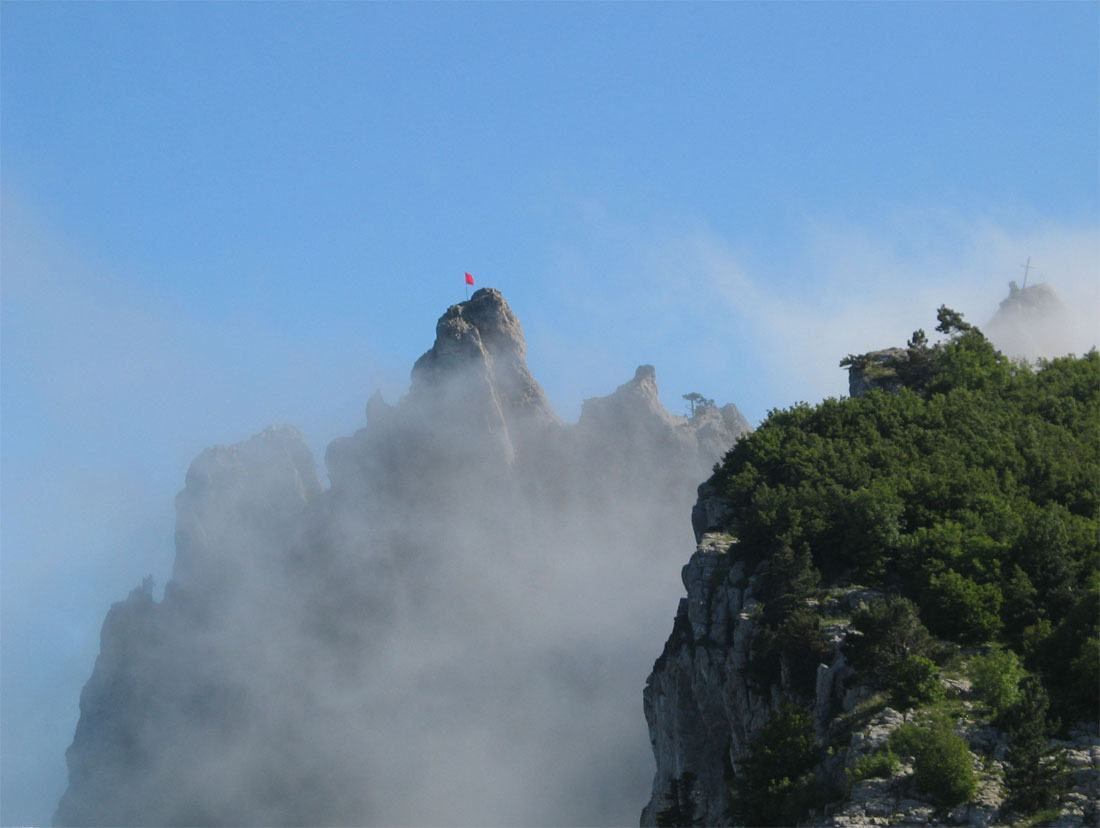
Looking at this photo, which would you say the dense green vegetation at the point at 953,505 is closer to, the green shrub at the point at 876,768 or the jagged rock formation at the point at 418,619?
the green shrub at the point at 876,768

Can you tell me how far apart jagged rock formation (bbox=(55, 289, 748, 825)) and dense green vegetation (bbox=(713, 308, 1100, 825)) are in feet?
171

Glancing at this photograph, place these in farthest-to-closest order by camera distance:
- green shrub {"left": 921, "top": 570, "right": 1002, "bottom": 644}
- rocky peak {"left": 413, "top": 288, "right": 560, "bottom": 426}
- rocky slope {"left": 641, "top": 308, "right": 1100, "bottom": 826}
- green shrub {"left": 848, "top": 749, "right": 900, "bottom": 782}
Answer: rocky peak {"left": 413, "top": 288, "right": 560, "bottom": 426} → green shrub {"left": 921, "top": 570, "right": 1002, "bottom": 644} → green shrub {"left": 848, "top": 749, "right": 900, "bottom": 782} → rocky slope {"left": 641, "top": 308, "right": 1100, "bottom": 826}

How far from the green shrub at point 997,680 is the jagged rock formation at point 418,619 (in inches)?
2776

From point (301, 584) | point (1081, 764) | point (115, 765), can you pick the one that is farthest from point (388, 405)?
point (1081, 764)

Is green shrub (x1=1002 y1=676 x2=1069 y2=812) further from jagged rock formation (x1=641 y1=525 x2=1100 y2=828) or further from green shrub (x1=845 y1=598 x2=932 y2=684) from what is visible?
green shrub (x1=845 y1=598 x2=932 y2=684)

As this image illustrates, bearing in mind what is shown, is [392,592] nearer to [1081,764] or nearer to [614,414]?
[614,414]

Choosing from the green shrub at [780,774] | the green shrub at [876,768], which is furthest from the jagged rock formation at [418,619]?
the green shrub at [876,768]

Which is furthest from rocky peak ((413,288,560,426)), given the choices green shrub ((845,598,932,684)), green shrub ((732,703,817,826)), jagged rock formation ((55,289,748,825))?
green shrub ((732,703,817,826))

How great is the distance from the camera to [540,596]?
441 ft

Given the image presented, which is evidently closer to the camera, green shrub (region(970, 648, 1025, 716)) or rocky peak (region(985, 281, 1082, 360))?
green shrub (region(970, 648, 1025, 716))

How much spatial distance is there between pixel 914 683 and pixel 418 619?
310 ft

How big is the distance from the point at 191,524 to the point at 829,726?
110941mm

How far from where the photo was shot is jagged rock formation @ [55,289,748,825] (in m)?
115

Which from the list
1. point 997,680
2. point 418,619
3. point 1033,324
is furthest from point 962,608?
point 418,619
